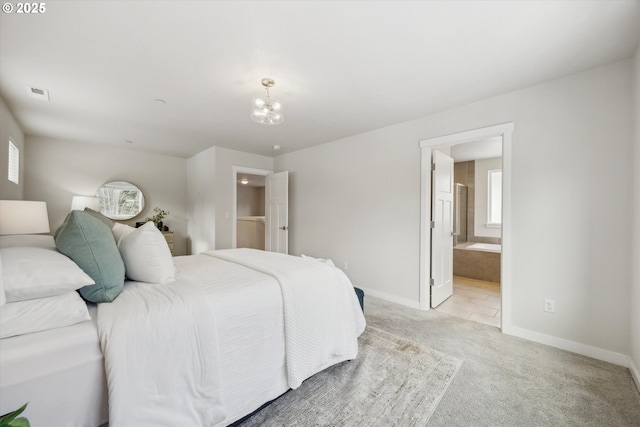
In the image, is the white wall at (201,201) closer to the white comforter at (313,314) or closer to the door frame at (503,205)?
the white comforter at (313,314)

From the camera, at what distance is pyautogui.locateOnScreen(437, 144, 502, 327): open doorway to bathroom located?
383 cm

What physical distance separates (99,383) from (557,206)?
336 cm

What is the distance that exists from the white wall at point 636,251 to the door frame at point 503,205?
775 millimetres

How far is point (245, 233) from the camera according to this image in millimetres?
6473

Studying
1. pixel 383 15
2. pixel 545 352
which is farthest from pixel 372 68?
pixel 545 352

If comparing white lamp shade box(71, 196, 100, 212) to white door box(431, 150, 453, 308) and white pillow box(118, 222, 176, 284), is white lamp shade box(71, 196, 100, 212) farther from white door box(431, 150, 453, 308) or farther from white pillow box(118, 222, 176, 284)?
white door box(431, 150, 453, 308)

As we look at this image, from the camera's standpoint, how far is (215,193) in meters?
4.56

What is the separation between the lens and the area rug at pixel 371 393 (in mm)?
1485

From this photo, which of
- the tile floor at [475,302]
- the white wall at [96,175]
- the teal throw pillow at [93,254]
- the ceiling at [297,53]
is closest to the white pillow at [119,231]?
the teal throw pillow at [93,254]

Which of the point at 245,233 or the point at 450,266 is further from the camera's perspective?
the point at 245,233

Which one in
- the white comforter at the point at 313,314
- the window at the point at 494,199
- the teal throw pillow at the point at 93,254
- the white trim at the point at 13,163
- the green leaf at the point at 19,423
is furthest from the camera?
the window at the point at 494,199

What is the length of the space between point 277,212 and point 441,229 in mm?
2978

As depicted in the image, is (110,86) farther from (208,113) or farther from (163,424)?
(163,424)

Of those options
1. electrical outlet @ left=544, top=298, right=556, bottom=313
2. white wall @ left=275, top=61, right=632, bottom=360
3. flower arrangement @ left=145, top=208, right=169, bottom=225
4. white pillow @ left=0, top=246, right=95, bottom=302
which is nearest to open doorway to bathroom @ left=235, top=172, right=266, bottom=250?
flower arrangement @ left=145, top=208, right=169, bottom=225
